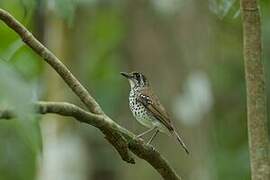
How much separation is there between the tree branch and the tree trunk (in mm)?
234

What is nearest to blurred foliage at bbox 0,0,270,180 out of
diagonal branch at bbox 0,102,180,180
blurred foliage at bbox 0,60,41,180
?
diagonal branch at bbox 0,102,180,180

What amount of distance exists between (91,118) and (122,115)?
6145 millimetres

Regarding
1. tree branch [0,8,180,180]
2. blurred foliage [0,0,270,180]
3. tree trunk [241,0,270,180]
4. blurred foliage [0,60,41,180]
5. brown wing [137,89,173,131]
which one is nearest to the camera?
blurred foliage [0,60,41,180]

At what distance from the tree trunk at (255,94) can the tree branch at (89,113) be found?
234mm

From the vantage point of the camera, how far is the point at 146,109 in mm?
4285

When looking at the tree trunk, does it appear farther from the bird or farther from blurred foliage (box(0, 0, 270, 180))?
the bird

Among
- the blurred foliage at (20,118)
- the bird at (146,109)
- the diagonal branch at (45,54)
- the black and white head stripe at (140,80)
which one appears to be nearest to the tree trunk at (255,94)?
the diagonal branch at (45,54)

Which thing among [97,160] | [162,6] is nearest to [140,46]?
[162,6]

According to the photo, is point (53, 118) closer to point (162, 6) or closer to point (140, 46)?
point (140, 46)

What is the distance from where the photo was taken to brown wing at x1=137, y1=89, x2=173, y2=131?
417 cm

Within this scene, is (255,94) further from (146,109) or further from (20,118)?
(146,109)

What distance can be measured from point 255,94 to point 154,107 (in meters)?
2.17

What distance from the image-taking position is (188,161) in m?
6.05

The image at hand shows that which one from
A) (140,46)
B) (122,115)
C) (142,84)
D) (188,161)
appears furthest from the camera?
(122,115)
